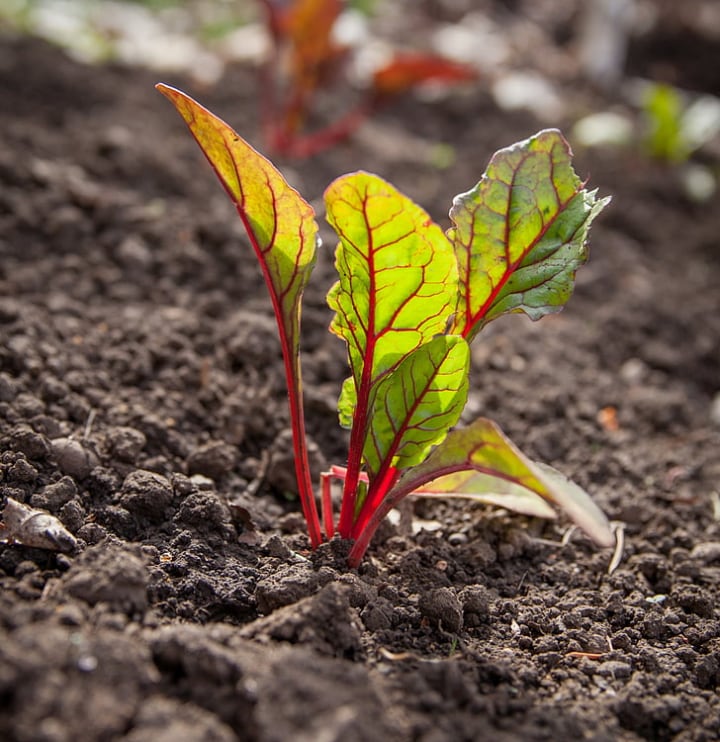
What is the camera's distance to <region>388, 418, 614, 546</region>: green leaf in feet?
3.84

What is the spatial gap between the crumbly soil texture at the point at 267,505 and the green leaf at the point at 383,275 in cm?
41

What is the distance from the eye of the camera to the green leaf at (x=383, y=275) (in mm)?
1258

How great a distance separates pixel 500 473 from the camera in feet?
4.31

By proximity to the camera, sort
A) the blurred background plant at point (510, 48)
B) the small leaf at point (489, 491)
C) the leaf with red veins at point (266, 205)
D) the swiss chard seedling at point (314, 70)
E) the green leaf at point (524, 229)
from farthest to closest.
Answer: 1. the blurred background plant at point (510, 48)
2. the swiss chard seedling at point (314, 70)
3. the small leaf at point (489, 491)
4. the green leaf at point (524, 229)
5. the leaf with red veins at point (266, 205)

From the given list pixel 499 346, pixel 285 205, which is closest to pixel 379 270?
pixel 285 205

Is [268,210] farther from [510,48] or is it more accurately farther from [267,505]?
[510,48]

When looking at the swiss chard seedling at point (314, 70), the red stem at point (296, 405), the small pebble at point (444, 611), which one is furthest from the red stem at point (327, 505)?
the swiss chard seedling at point (314, 70)

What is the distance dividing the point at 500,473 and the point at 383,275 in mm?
376

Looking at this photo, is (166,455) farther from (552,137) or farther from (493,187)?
(552,137)

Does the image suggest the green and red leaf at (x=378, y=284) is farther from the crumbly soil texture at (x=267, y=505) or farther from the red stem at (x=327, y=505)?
the crumbly soil texture at (x=267, y=505)

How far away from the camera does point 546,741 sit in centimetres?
124

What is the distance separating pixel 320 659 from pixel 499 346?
5.08ft

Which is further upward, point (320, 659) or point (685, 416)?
point (685, 416)

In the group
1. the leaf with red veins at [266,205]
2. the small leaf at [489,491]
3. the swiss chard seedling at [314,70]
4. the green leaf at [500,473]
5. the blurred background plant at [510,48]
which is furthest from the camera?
the blurred background plant at [510,48]
